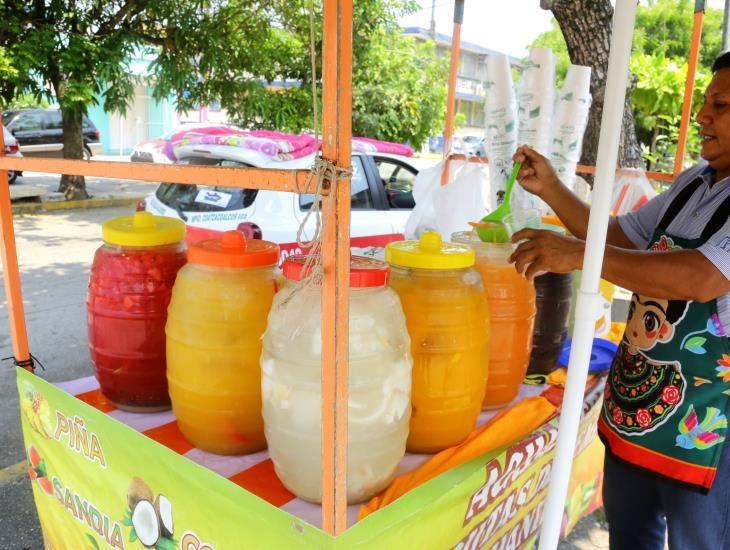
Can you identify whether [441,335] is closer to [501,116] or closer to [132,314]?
[132,314]

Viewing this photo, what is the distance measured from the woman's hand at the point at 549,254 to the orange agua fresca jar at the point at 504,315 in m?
0.15

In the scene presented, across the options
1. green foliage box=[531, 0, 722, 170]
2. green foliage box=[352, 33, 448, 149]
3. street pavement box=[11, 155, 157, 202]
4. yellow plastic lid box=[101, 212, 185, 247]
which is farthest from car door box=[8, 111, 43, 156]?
yellow plastic lid box=[101, 212, 185, 247]

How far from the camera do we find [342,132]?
833 millimetres

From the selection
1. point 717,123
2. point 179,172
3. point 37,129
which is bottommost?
point 37,129

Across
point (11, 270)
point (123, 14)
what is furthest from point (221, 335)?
point (123, 14)

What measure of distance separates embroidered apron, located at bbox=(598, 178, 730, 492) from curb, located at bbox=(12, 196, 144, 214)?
1027cm

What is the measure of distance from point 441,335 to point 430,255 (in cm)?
17

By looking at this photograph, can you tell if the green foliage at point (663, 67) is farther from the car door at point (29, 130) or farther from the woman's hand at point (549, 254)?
the car door at point (29, 130)

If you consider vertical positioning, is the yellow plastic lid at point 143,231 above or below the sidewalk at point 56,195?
above

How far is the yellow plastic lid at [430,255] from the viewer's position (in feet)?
4.04

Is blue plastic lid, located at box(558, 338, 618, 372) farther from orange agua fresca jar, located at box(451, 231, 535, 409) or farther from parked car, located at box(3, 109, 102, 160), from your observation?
parked car, located at box(3, 109, 102, 160)

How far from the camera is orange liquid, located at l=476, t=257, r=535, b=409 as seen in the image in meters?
1.46

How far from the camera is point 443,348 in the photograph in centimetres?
122

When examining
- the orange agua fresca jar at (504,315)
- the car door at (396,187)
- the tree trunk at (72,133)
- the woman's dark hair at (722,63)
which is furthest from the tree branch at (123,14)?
the woman's dark hair at (722,63)
